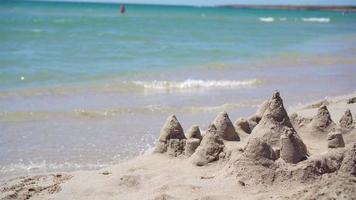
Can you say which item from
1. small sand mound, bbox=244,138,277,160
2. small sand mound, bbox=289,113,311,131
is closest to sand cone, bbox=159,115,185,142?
small sand mound, bbox=244,138,277,160

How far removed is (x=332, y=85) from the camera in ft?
39.5

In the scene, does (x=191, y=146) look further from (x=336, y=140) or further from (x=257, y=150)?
(x=336, y=140)

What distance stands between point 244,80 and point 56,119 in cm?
551

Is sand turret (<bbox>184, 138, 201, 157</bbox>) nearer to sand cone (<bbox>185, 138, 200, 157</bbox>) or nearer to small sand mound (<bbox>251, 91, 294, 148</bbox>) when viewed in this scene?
sand cone (<bbox>185, 138, 200, 157</bbox>)

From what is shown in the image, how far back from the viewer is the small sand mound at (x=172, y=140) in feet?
17.5

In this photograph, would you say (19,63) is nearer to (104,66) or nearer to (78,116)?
(104,66)

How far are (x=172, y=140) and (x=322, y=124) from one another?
155 centimetres

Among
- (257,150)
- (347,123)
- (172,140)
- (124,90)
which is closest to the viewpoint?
(257,150)

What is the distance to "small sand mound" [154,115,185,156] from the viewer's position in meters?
5.33

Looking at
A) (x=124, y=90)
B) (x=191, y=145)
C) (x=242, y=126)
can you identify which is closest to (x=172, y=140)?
(x=191, y=145)

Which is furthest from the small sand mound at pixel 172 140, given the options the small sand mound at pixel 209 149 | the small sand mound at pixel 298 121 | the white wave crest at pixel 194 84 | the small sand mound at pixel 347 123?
the white wave crest at pixel 194 84

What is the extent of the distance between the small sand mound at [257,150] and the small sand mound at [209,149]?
0.53 m

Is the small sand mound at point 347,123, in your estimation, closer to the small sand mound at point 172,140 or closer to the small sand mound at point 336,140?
the small sand mound at point 336,140

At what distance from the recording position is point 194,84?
1245 centimetres
